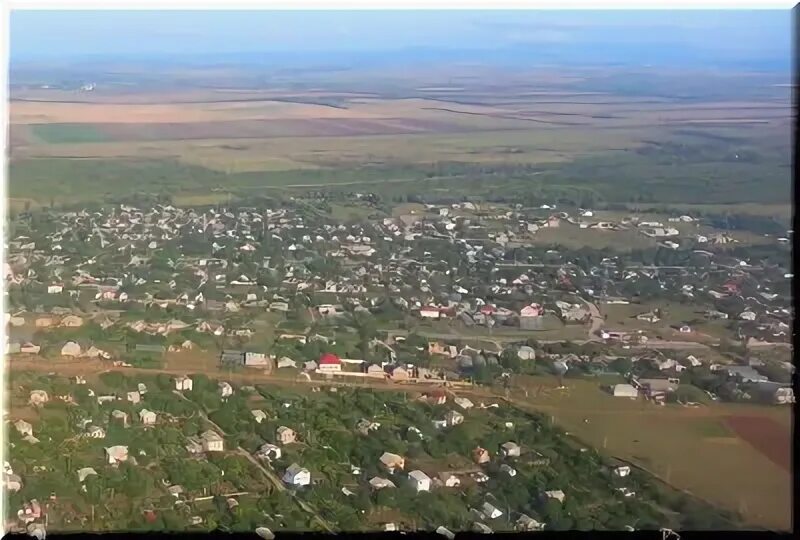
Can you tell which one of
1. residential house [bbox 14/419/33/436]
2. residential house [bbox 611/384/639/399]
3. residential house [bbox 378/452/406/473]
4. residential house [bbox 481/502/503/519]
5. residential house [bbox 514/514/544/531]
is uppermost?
residential house [bbox 611/384/639/399]

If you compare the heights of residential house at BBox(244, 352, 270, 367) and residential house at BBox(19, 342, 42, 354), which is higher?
residential house at BBox(19, 342, 42, 354)

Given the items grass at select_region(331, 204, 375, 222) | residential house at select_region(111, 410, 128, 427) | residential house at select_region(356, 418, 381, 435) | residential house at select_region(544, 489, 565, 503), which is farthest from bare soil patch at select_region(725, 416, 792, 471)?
residential house at select_region(111, 410, 128, 427)

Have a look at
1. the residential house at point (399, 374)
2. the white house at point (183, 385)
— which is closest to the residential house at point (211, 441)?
the white house at point (183, 385)

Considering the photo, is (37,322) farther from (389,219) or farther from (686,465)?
(686,465)

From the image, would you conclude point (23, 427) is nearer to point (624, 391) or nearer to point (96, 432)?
point (96, 432)

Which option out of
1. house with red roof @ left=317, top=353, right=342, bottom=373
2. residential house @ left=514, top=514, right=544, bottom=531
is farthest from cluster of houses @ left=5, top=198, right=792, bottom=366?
residential house @ left=514, top=514, right=544, bottom=531

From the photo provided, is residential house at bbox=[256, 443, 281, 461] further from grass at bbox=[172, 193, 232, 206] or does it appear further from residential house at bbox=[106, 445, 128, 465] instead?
grass at bbox=[172, 193, 232, 206]

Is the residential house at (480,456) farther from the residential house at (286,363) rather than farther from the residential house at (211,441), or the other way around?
the residential house at (211,441)

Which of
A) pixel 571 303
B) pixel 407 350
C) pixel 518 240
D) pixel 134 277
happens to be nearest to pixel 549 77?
pixel 518 240
